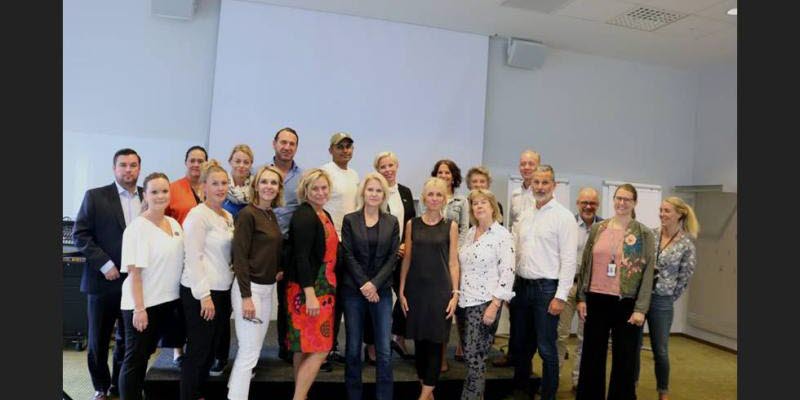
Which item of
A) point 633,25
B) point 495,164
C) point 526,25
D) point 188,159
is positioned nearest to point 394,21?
point 526,25

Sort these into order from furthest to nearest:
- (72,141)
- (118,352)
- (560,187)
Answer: (560,187) → (72,141) → (118,352)

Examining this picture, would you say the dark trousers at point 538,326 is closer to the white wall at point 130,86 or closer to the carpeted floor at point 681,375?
the carpeted floor at point 681,375

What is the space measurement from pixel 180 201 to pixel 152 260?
62 centimetres

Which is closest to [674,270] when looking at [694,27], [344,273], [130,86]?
[344,273]

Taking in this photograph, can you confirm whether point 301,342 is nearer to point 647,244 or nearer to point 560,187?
point 647,244

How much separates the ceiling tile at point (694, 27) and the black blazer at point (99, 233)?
494 cm

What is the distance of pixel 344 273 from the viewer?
3047 millimetres

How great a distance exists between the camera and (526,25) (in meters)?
5.16

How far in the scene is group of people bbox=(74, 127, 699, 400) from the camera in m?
2.74

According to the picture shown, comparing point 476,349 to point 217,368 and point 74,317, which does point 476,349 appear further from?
point 74,317

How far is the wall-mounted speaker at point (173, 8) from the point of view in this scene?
4.66 metres

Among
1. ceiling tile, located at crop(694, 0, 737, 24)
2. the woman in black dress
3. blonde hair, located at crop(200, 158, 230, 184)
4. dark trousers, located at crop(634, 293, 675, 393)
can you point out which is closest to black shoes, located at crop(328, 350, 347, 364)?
the woman in black dress

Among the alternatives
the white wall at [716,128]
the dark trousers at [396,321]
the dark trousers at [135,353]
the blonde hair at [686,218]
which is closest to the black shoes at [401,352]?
the dark trousers at [396,321]

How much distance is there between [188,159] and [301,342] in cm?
145
